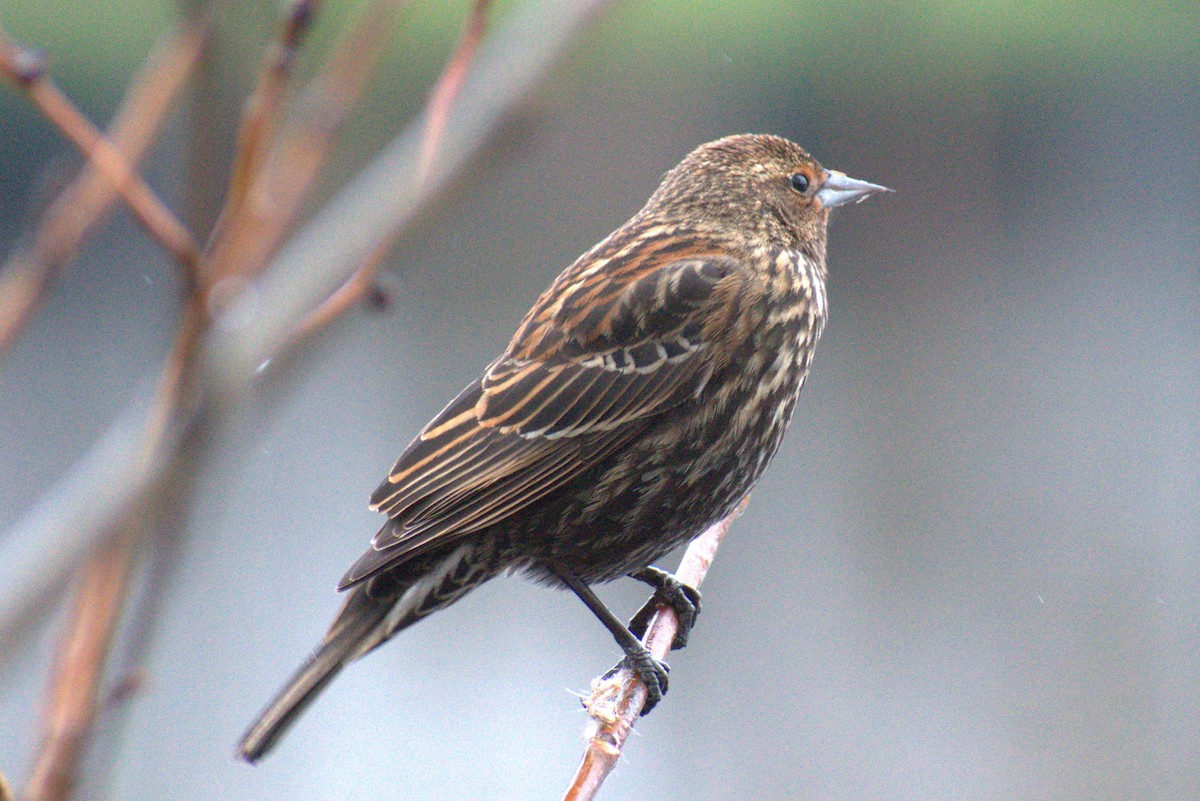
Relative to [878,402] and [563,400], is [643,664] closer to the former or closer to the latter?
[563,400]

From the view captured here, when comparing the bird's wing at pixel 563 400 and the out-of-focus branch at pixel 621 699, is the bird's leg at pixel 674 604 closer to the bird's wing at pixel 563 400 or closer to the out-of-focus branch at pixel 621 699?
the out-of-focus branch at pixel 621 699

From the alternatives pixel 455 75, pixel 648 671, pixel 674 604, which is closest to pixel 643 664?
pixel 648 671

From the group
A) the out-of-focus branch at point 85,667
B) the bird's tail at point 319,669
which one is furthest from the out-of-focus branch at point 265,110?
the bird's tail at point 319,669

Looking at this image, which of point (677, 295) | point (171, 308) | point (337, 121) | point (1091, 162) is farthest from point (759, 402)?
point (1091, 162)

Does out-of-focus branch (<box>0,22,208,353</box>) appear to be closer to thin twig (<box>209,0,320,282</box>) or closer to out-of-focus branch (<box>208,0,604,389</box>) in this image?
thin twig (<box>209,0,320,282</box>)

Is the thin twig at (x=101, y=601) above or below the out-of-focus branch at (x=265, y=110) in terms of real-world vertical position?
below

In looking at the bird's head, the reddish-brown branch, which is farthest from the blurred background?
the reddish-brown branch
